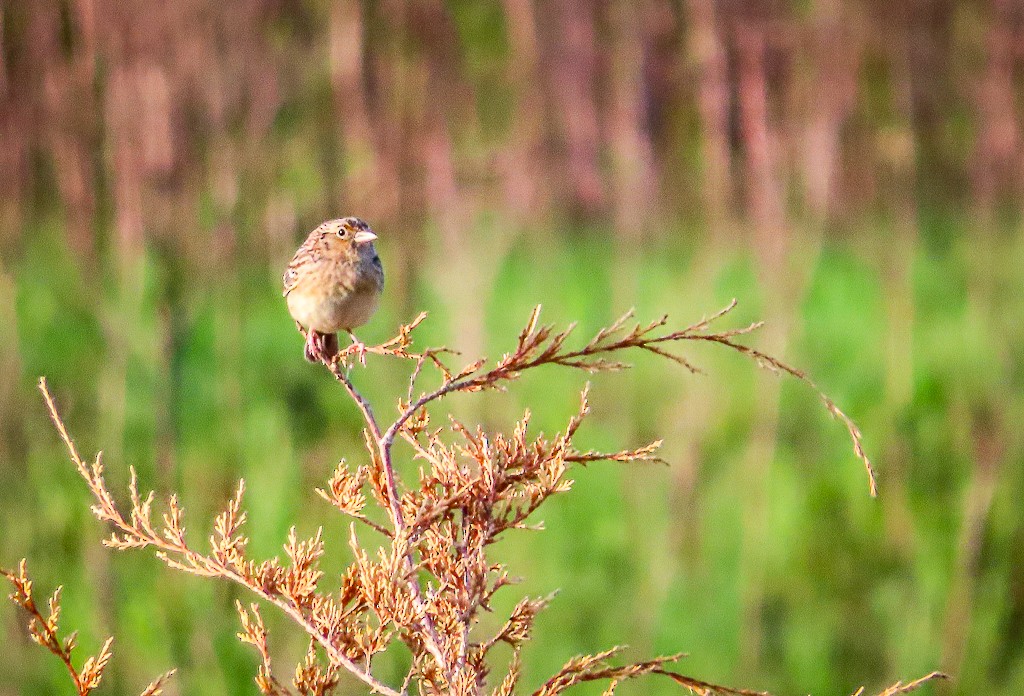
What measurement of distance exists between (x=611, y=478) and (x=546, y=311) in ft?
2.18

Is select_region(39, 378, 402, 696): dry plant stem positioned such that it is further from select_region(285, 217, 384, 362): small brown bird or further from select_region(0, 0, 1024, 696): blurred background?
select_region(0, 0, 1024, 696): blurred background

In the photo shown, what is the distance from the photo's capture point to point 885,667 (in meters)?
4.35

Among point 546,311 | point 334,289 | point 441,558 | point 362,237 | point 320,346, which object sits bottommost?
point 441,558

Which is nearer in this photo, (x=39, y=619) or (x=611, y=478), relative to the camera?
(x=39, y=619)

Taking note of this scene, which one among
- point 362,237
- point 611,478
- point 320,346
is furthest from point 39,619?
point 611,478

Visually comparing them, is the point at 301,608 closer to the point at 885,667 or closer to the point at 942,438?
the point at 885,667

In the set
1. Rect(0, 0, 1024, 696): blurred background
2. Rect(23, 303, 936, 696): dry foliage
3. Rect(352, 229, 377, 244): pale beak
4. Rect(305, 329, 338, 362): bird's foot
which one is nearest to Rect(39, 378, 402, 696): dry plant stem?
Rect(23, 303, 936, 696): dry foliage

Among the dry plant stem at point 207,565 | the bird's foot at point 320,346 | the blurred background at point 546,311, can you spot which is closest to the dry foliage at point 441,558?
the dry plant stem at point 207,565

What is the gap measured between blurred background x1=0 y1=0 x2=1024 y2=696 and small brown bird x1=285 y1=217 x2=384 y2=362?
1850 millimetres

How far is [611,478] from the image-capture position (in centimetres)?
455

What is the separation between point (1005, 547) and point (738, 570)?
3.38ft

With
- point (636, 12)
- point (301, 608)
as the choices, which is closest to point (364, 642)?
point (301, 608)

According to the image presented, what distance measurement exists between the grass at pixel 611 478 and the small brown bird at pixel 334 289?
1858 mm

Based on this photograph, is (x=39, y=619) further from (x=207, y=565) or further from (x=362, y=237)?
(x=362, y=237)
